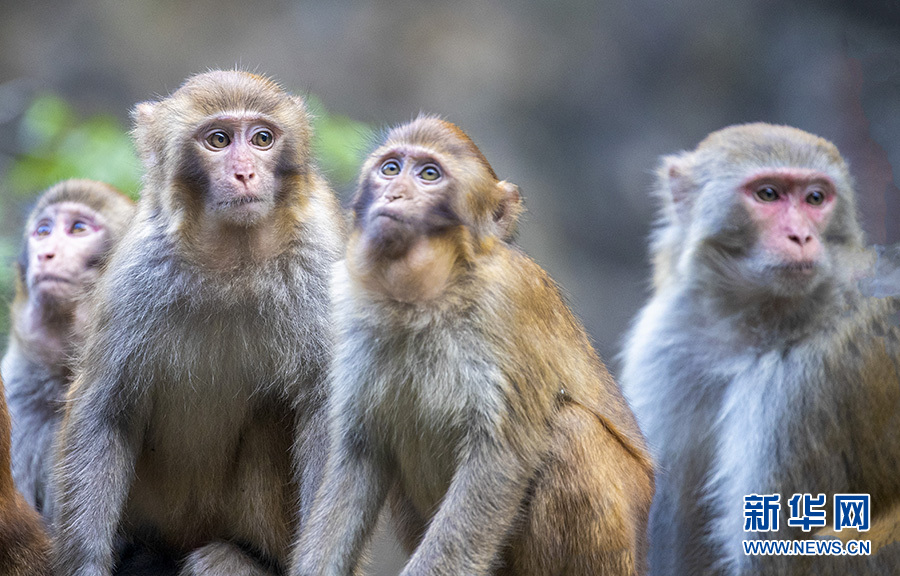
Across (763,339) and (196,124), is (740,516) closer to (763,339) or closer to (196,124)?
(763,339)

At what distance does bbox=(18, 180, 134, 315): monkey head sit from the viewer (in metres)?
5.98

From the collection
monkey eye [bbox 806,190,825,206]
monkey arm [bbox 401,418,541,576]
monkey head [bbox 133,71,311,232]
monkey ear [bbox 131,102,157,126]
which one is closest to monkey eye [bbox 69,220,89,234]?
monkey ear [bbox 131,102,157,126]

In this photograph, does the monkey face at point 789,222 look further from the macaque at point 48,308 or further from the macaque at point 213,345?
the macaque at point 48,308

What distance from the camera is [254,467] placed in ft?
15.4

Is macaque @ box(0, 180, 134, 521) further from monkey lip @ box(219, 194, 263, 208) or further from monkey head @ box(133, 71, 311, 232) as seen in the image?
monkey lip @ box(219, 194, 263, 208)

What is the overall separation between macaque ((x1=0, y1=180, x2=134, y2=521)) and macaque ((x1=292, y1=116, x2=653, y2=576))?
2427 mm

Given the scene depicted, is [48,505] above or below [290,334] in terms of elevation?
below

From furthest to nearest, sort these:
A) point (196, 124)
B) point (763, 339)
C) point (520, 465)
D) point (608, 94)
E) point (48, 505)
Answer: point (608, 94) → point (48, 505) → point (763, 339) → point (196, 124) → point (520, 465)

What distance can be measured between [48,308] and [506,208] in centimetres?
331

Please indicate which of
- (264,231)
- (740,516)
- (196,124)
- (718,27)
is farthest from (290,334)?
(718,27)

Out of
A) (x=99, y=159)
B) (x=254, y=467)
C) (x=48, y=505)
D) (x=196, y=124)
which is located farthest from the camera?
(x=99, y=159)

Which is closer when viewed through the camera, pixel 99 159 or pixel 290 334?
pixel 290 334

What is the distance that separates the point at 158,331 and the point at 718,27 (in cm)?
662

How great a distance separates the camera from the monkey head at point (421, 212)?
3.88 metres
